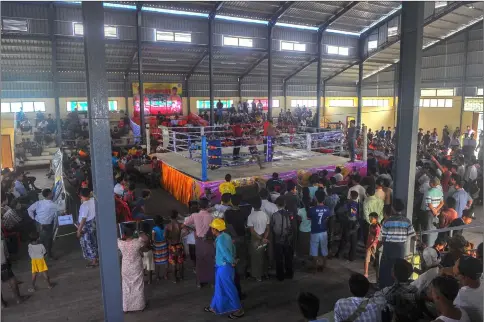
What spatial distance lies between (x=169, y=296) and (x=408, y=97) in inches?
178

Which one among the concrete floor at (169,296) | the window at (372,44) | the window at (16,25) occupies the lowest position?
the concrete floor at (169,296)

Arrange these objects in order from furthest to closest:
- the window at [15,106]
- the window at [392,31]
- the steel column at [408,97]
A: the window at [15,106] → the window at [392,31] → the steel column at [408,97]

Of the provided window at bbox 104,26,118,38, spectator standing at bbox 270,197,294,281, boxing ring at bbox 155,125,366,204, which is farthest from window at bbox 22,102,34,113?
spectator standing at bbox 270,197,294,281

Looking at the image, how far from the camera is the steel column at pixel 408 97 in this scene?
5.17 m

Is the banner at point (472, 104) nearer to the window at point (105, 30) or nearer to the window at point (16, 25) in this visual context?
the window at point (105, 30)

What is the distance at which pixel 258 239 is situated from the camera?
18.1 feet

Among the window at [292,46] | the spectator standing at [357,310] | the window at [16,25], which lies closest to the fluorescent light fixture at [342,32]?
the window at [292,46]

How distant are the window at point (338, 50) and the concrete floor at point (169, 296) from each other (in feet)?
59.3

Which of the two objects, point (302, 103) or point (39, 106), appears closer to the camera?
point (39, 106)

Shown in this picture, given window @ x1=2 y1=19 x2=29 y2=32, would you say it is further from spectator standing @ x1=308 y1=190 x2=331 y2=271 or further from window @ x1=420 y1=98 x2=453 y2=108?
window @ x1=420 y1=98 x2=453 y2=108

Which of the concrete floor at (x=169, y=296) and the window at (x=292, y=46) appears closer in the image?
the concrete floor at (x=169, y=296)

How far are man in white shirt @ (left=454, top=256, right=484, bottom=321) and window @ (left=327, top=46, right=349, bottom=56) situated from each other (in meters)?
20.7

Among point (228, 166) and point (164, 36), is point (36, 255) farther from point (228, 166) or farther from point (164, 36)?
point (164, 36)

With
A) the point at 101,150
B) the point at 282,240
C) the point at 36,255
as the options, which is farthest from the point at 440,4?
the point at 36,255
